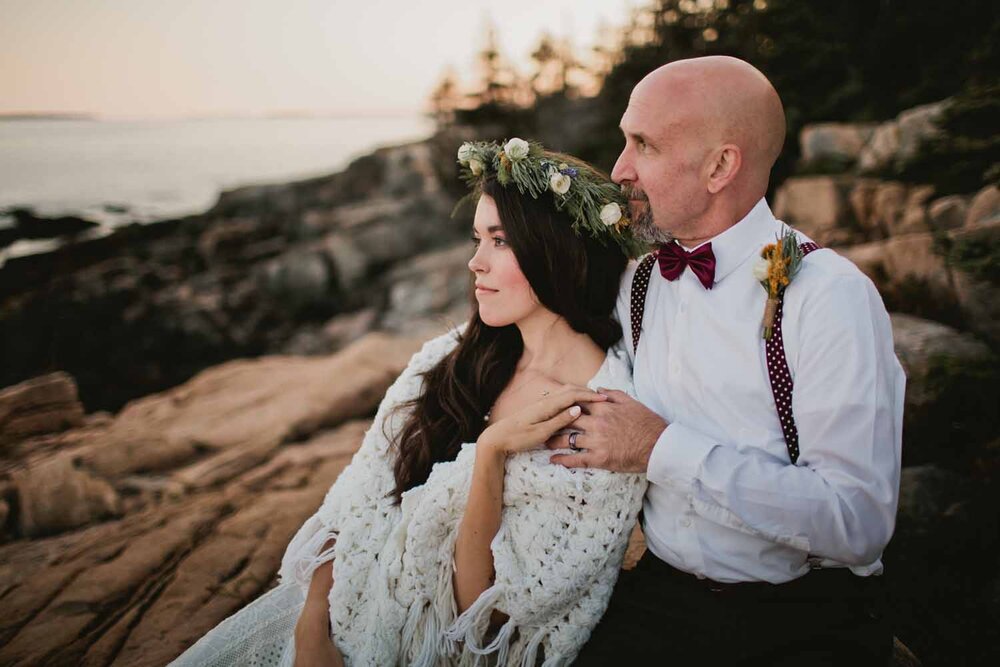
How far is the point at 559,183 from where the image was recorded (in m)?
2.28

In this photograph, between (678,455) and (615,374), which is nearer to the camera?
(678,455)

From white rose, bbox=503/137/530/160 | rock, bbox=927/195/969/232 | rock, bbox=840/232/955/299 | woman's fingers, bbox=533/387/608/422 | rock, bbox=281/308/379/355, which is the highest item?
white rose, bbox=503/137/530/160

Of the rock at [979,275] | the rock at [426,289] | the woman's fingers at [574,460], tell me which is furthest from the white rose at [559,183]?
the rock at [426,289]

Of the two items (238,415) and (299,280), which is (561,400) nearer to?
(238,415)

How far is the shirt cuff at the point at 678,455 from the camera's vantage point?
1919mm

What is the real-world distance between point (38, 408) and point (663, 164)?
5.68 meters

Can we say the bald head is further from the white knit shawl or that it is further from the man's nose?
the white knit shawl

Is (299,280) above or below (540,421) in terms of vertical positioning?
below

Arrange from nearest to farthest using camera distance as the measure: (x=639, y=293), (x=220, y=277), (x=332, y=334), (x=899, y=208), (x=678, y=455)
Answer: (x=678, y=455)
(x=639, y=293)
(x=899, y=208)
(x=332, y=334)
(x=220, y=277)

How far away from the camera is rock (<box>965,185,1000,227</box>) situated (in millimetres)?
4273

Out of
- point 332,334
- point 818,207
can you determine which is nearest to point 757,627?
point 818,207

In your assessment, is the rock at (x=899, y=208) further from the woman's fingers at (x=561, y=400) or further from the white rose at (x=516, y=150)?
the woman's fingers at (x=561, y=400)

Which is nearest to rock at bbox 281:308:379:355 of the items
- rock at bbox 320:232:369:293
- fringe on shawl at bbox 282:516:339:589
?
rock at bbox 320:232:369:293

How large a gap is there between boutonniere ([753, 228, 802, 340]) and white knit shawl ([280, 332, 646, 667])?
604 mm
